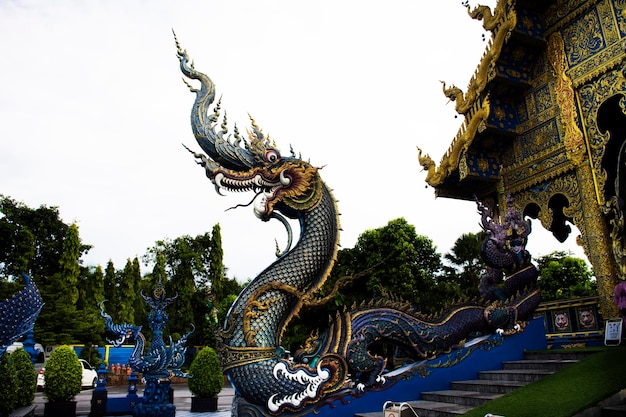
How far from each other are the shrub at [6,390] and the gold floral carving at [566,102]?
29.8ft

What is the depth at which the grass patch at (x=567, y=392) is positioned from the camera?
11.7ft

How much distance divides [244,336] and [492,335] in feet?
10.7

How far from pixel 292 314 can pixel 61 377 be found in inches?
264

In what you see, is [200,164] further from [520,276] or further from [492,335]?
[520,276]

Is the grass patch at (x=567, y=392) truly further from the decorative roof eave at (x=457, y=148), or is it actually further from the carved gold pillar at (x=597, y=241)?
the decorative roof eave at (x=457, y=148)

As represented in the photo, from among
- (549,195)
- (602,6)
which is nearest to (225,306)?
(549,195)

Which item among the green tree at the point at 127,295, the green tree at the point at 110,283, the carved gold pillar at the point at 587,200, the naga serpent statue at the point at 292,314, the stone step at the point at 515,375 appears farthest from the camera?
the green tree at the point at 110,283

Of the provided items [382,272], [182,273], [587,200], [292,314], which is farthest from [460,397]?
[182,273]

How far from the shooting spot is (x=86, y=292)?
30891mm

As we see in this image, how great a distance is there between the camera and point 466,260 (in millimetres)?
22047

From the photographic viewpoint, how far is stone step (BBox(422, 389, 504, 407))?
4723mm

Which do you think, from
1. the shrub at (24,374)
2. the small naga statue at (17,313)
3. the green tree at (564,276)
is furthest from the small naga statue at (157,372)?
the green tree at (564,276)

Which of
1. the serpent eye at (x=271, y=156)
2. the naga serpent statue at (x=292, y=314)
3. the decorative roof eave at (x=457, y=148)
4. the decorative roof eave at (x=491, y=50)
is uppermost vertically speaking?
the decorative roof eave at (x=491, y=50)

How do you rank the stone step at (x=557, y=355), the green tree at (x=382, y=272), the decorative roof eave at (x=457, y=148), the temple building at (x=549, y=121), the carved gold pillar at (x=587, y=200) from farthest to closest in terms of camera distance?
the green tree at (x=382, y=272) → the decorative roof eave at (x=457, y=148) → the temple building at (x=549, y=121) → the carved gold pillar at (x=587, y=200) → the stone step at (x=557, y=355)
